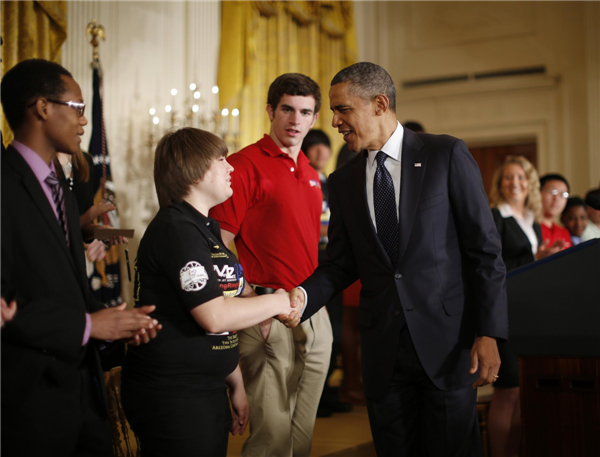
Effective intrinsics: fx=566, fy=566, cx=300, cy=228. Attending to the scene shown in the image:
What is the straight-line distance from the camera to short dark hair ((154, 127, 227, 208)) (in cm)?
165

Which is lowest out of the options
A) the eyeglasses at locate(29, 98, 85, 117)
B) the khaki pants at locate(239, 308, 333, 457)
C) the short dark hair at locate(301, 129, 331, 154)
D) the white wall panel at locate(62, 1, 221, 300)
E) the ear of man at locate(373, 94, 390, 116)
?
the khaki pants at locate(239, 308, 333, 457)

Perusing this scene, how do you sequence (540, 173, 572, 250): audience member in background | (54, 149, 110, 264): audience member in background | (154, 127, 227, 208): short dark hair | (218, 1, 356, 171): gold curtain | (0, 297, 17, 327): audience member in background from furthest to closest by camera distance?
(218, 1, 356, 171): gold curtain
(540, 173, 572, 250): audience member in background
(54, 149, 110, 264): audience member in background
(154, 127, 227, 208): short dark hair
(0, 297, 17, 327): audience member in background

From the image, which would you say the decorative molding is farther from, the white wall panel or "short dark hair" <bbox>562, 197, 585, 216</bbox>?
"short dark hair" <bbox>562, 197, 585, 216</bbox>

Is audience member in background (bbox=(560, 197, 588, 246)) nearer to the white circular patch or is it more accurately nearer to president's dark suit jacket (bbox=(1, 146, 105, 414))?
the white circular patch

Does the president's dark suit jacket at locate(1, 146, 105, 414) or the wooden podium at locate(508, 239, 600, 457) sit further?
the wooden podium at locate(508, 239, 600, 457)

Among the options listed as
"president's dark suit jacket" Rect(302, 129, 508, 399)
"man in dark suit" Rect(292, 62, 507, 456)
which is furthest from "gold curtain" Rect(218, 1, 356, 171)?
"president's dark suit jacket" Rect(302, 129, 508, 399)

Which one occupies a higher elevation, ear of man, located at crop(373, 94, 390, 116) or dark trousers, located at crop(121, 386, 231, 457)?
ear of man, located at crop(373, 94, 390, 116)

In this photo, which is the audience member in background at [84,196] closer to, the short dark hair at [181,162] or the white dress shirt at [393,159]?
the short dark hair at [181,162]

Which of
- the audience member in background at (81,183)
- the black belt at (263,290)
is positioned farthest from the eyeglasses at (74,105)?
the audience member in background at (81,183)

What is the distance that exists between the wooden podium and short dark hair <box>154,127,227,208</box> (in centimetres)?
125

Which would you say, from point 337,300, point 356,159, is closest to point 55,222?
point 356,159

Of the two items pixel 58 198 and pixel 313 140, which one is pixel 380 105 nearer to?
pixel 58 198

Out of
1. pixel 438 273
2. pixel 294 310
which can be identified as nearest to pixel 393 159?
pixel 438 273

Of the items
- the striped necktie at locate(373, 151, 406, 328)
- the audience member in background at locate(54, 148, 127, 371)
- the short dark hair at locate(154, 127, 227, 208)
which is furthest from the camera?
the audience member in background at locate(54, 148, 127, 371)
